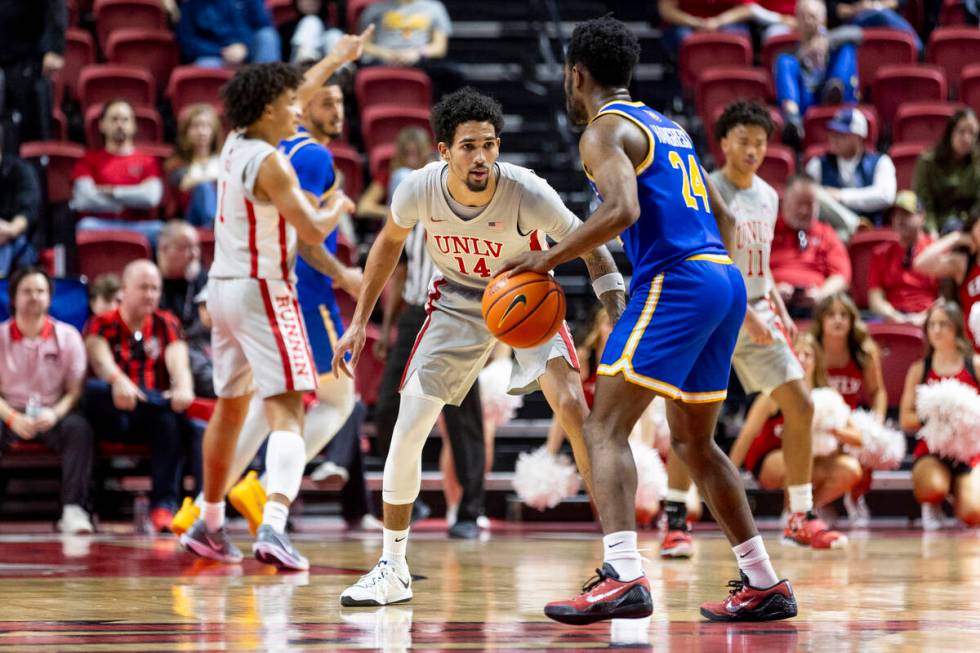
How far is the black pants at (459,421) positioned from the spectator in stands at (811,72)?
4.15 meters

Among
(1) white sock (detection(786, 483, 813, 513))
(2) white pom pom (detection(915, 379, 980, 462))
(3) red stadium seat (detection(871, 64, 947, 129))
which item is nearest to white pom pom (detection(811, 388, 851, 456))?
(2) white pom pom (detection(915, 379, 980, 462))

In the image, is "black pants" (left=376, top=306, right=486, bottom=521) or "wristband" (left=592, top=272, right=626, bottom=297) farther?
"black pants" (left=376, top=306, right=486, bottom=521)

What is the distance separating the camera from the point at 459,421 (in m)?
7.30

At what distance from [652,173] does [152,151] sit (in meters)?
6.31

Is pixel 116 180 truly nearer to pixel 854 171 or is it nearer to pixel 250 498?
pixel 250 498

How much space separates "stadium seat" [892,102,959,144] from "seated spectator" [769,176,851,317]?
218cm

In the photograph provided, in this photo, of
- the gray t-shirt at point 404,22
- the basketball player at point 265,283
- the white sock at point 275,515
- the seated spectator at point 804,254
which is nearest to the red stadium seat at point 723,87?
the seated spectator at point 804,254

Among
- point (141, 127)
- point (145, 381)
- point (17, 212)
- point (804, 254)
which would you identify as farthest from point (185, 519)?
point (141, 127)

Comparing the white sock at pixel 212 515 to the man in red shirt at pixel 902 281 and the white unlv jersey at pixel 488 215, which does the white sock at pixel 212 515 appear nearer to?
the white unlv jersey at pixel 488 215

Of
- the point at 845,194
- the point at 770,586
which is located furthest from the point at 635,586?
the point at 845,194

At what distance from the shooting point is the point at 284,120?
5.54 m

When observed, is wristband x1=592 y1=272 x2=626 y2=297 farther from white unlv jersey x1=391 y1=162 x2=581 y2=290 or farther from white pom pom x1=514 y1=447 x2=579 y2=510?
white pom pom x1=514 y1=447 x2=579 y2=510

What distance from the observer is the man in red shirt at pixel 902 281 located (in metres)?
9.02

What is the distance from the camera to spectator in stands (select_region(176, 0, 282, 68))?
1095 centimetres
